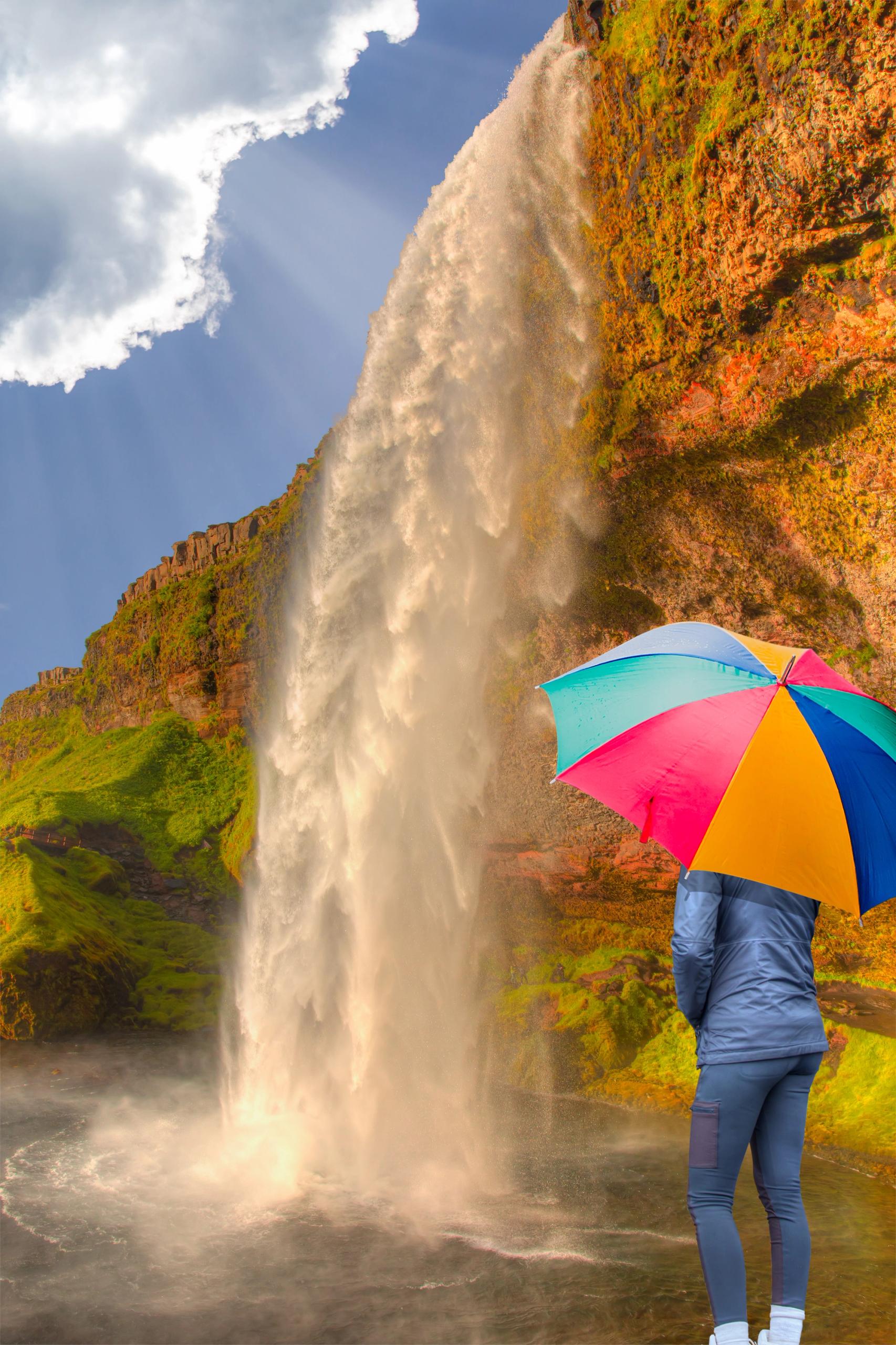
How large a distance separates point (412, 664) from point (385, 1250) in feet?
18.5

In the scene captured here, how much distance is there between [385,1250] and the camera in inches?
208

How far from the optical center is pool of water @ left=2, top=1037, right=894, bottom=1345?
14.2ft

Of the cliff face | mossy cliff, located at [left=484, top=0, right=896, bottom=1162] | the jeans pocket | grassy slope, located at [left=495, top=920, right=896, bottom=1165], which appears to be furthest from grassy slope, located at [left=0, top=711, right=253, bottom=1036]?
the jeans pocket

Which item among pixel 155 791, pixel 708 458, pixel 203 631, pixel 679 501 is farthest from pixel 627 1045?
pixel 203 631

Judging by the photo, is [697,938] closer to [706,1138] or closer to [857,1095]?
[706,1138]

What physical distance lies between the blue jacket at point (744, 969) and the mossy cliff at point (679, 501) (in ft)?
19.4

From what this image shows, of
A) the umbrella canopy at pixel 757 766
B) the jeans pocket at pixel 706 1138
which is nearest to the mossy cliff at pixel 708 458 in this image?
the umbrella canopy at pixel 757 766

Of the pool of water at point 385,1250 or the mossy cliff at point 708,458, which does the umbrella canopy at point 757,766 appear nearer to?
the pool of water at point 385,1250

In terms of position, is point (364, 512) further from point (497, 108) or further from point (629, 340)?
point (497, 108)

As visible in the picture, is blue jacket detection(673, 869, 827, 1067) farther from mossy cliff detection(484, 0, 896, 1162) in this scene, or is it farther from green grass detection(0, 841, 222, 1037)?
green grass detection(0, 841, 222, 1037)

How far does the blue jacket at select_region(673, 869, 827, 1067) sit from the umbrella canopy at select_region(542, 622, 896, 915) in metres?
0.14

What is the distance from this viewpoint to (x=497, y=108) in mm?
9672

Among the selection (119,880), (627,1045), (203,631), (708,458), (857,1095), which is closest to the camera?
(857,1095)

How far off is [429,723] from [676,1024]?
4.48 m
